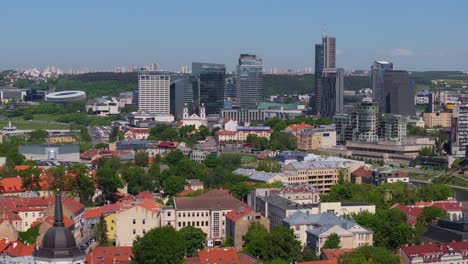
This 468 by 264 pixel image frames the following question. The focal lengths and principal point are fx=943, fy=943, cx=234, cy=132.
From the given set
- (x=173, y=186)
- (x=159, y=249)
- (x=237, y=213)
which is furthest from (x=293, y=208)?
(x=173, y=186)

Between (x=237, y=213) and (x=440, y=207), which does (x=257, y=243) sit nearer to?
(x=237, y=213)

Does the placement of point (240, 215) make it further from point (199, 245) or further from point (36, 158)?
point (36, 158)

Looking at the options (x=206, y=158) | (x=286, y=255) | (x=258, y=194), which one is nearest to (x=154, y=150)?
(x=206, y=158)

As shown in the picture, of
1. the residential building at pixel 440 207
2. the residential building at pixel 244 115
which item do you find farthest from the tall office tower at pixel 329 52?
the residential building at pixel 440 207

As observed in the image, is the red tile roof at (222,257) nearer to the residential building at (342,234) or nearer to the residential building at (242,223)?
the residential building at (342,234)

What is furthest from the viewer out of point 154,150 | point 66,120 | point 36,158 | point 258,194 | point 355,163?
point 66,120
